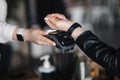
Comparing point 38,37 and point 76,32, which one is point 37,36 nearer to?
point 38,37

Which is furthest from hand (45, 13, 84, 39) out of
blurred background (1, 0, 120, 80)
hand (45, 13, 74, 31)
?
blurred background (1, 0, 120, 80)

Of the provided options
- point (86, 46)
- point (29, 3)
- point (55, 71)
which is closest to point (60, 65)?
point (55, 71)

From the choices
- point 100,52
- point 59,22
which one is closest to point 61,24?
point 59,22

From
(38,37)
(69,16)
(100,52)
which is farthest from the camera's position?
(69,16)

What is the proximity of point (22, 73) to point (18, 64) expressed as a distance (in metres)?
0.09

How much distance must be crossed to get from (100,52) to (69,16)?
54cm

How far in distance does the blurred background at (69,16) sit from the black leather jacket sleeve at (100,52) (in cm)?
39

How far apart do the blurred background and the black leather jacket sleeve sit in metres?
0.39

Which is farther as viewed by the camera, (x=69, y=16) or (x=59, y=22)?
(x=69, y=16)

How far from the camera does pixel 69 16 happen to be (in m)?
1.11

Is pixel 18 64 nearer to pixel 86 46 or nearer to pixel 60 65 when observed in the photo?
pixel 60 65

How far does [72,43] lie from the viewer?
64 centimetres

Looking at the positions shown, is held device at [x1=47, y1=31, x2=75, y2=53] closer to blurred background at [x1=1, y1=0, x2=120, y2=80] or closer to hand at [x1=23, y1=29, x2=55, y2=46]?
hand at [x1=23, y1=29, x2=55, y2=46]

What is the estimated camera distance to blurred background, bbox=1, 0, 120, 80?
1.02 meters
